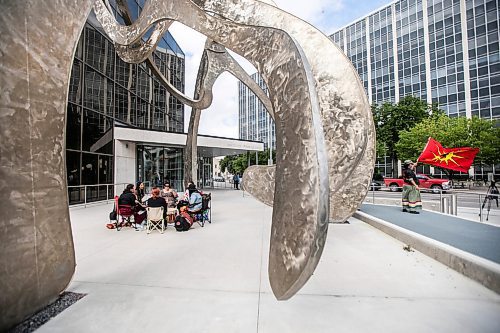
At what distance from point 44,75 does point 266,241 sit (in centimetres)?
511

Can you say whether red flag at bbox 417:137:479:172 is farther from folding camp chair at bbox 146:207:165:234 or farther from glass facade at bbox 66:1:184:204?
glass facade at bbox 66:1:184:204

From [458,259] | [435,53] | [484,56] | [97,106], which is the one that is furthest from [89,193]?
[435,53]

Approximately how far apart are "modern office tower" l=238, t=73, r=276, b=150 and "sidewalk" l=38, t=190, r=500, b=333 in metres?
67.5

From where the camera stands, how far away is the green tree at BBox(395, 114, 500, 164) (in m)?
26.6

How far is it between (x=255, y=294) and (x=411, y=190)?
26.5 feet

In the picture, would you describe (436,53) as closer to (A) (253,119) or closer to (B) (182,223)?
(B) (182,223)

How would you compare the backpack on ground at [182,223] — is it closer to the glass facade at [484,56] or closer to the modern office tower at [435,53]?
the modern office tower at [435,53]

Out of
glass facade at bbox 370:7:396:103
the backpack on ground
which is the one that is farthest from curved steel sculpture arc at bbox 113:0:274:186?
glass facade at bbox 370:7:396:103

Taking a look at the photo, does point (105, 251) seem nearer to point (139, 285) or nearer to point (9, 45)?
point (139, 285)

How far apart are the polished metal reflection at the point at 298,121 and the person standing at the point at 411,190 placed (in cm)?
670

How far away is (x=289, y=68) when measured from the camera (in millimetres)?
1983

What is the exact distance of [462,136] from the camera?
27234 millimetres

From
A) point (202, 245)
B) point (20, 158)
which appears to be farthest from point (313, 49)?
point (202, 245)

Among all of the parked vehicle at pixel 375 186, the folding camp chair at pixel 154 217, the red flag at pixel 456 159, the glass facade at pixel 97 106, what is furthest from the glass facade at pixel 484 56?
the folding camp chair at pixel 154 217
